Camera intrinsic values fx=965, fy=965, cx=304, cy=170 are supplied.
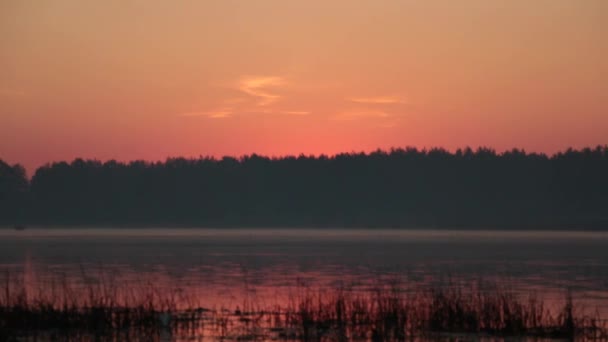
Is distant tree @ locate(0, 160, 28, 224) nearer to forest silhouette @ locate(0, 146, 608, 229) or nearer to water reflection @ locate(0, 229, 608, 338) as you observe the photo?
forest silhouette @ locate(0, 146, 608, 229)

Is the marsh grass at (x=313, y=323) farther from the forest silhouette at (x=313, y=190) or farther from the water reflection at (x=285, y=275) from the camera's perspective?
the forest silhouette at (x=313, y=190)

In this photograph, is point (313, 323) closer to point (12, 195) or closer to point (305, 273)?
point (305, 273)

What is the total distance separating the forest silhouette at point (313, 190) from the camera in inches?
6673

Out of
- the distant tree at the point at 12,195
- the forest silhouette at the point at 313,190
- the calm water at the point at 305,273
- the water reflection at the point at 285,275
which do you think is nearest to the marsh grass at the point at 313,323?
the water reflection at the point at 285,275

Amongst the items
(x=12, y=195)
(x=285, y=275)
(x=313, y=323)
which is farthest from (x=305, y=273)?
(x=12, y=195)

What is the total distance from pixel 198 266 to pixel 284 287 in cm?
1324

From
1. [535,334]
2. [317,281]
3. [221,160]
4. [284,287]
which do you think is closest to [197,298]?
[284,287]

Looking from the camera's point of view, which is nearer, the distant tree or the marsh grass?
the marsh grass

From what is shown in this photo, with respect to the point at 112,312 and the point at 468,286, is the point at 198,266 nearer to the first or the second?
the point at 468,286

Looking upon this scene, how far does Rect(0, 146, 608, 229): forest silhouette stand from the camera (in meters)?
170

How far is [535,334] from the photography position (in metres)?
19.5

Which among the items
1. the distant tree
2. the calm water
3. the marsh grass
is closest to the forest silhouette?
the distant tree

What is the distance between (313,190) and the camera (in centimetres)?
18525

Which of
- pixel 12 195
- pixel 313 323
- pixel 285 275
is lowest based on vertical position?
pixel 313 323
